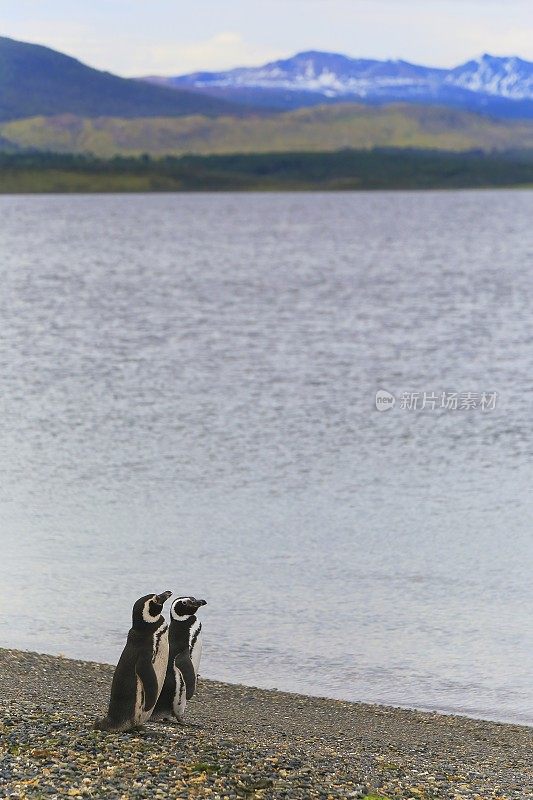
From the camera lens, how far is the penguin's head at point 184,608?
962cm

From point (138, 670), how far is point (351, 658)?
16.5 ft

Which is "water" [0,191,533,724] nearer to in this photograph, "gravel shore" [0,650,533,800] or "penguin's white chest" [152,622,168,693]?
"gravel shore" [0,650,533,800]

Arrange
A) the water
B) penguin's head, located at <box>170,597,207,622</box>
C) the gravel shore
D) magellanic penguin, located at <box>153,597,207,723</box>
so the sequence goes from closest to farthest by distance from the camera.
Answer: the gravel shore → magellanic penguin, located at <box>153,597,207,723</box> → penguin's head, located at <box>170,597,207,622</box> → the water

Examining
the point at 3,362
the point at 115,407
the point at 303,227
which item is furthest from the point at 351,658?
the point at 303,227

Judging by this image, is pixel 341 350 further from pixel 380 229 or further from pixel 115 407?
pixel 380 229

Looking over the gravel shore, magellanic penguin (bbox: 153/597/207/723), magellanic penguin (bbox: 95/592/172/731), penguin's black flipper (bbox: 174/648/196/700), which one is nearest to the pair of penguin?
magellanic penguin (bbox: 95/592/172/731)

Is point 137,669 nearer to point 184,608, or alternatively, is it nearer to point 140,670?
point 140,670

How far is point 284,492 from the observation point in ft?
70.5

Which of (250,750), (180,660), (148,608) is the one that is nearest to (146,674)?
(148,608)

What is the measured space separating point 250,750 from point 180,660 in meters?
1.22

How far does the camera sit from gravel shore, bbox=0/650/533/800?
7.98 meters

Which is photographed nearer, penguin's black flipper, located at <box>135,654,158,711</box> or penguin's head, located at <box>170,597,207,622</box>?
penguin's black flipper, located at <box>135,654,158,711</box>

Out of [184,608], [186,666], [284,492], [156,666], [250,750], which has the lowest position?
[250,750]

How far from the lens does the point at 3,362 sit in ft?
134
